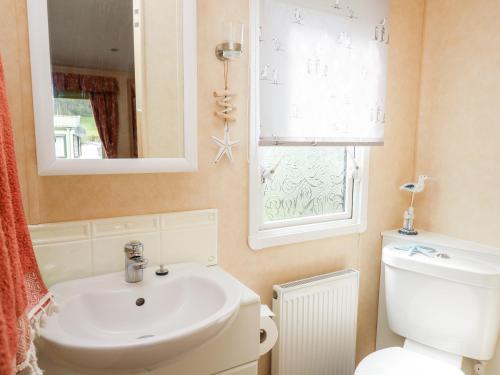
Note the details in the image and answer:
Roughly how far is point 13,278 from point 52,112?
0.55 meters

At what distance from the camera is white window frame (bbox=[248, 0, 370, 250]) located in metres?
1.35

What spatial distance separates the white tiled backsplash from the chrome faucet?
9 cm

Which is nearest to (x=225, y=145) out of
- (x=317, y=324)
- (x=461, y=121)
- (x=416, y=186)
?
(x=317, y=324)

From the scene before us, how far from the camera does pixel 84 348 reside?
72cm

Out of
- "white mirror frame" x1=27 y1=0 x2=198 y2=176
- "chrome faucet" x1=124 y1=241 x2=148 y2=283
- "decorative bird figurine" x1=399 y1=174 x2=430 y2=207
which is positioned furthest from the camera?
"decorative bird figurine" x1=399 y1=174 x2=430 y2=207

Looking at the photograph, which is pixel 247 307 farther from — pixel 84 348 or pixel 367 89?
pixel 367 89

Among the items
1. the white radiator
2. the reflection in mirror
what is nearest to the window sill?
the white radiator

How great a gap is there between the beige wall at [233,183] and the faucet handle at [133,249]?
0.44 feet

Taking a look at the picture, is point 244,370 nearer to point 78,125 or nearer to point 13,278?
point 13,278

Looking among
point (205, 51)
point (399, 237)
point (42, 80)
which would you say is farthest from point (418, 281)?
point (42, 80)

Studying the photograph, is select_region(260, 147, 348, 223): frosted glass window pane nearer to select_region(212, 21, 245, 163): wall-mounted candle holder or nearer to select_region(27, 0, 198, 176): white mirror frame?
select_region(212, 21, 245, 163): wall-mounted candle holder

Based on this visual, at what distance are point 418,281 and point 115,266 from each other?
1.24m

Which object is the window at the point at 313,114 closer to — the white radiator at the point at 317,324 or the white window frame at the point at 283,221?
the white window frame at the point at 283,221

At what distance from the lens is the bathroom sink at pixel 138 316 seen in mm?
747
